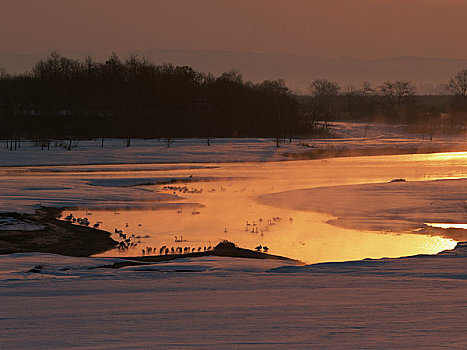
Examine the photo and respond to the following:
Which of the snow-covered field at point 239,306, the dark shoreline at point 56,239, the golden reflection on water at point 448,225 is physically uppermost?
the snow-covered field at point 239,306

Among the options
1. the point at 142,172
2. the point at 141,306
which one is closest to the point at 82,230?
the point at 141,306

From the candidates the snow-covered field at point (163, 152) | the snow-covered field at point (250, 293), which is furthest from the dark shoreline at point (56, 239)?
the snow-covered field at point (163, 152)

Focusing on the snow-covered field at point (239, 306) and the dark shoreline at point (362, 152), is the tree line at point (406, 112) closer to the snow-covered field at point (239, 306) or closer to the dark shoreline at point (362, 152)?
the dark shoreline at point (362, 152)

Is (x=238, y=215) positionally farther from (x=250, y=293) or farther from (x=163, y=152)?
(x=163, y=152)

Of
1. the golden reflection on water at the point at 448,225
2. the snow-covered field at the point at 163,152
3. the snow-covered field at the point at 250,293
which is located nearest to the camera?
the snow-covered field at the point at 250,293

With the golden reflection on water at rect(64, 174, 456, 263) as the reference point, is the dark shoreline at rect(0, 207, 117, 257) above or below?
below

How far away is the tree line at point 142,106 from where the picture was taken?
80.6m

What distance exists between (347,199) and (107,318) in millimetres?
19725

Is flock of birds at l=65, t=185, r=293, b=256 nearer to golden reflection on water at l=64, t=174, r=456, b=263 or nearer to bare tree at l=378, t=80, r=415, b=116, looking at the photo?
golden reflection on water at l=64, t=174, r=456, b=263

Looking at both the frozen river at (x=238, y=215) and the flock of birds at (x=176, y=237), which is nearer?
the flock of birds at (x=176, y=237)

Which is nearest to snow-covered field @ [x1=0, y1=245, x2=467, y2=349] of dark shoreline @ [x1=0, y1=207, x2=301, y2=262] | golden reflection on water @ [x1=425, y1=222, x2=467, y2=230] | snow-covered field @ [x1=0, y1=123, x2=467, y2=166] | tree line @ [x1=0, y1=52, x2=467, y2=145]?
dark shoreline @ [x1=0, y1=207, x2=301, y2=262]

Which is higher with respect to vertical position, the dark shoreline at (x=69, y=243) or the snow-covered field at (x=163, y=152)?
the snow-covered field at (x=163, y=152)

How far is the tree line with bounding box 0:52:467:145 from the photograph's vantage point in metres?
80.6

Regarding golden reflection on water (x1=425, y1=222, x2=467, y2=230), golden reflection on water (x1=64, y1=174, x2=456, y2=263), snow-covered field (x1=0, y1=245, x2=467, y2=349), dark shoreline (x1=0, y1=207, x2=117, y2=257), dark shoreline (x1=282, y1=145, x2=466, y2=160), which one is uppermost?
dark shoreline (x1=282, y1=145, x2=466, y2=160)
